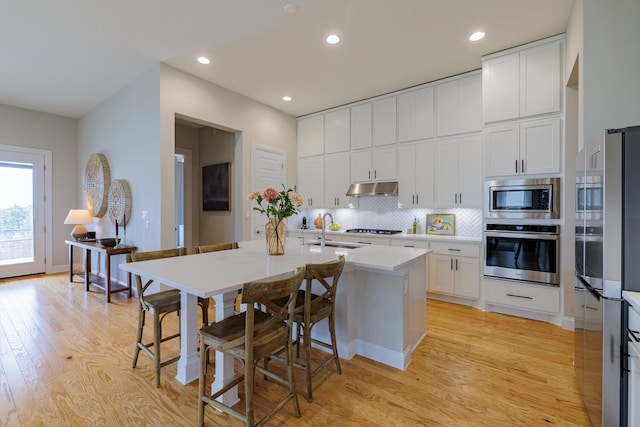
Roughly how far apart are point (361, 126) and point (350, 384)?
13.0ft

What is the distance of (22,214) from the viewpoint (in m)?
5.28

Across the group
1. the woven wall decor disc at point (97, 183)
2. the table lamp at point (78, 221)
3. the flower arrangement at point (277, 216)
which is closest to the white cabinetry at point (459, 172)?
the flower arrangement at point (277, 216)

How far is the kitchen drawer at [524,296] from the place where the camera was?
3154mm

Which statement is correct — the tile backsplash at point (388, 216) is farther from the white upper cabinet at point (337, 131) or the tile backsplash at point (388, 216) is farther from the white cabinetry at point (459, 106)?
the white cabinetry at point (459, 106)

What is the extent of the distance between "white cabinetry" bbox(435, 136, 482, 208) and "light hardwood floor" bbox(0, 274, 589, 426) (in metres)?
1.64

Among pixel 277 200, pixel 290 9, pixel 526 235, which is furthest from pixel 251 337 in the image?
pixel 526 235

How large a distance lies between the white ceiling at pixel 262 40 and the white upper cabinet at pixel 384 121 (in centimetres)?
23

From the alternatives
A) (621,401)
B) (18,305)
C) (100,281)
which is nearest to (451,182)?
(621,401)

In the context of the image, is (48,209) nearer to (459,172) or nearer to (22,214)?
(22,214)

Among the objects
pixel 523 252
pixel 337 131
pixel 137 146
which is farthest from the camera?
pixel 337 131

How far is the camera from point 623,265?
1.45 metres

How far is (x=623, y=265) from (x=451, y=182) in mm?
2737

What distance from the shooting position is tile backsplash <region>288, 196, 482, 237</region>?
4.18 metres

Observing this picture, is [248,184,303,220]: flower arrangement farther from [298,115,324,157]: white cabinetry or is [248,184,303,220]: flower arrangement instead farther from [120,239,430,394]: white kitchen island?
[298,115,324,157]: white cabinetry
